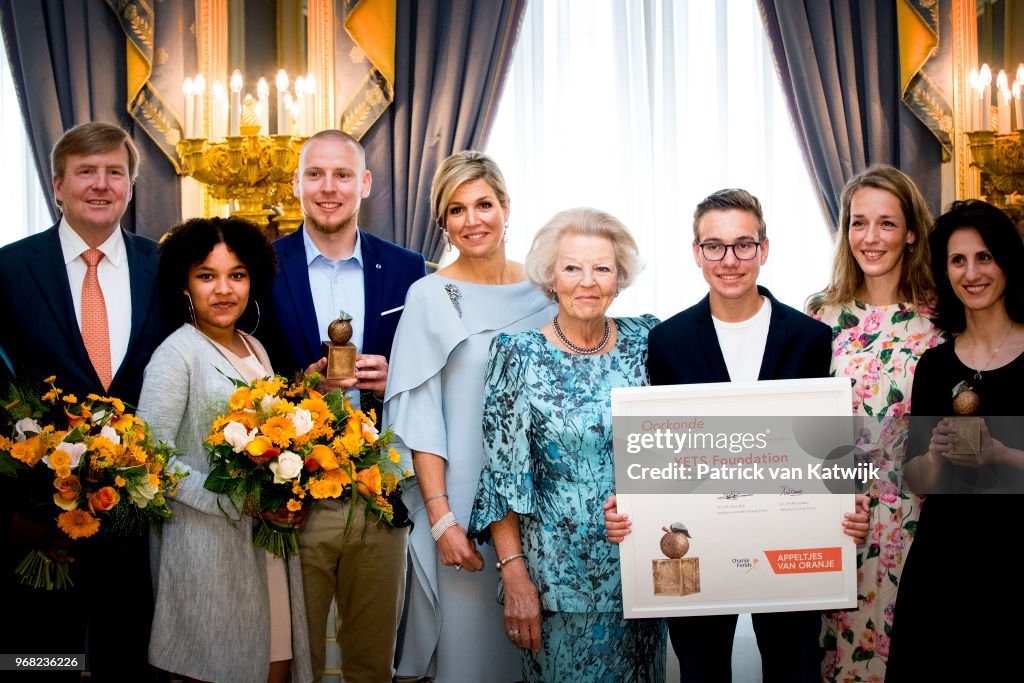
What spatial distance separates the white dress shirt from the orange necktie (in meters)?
0.01

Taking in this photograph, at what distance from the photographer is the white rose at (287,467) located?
257 centimetres

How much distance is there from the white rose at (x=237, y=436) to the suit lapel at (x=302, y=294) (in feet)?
2.70

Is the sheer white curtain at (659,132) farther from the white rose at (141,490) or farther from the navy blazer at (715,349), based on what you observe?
the white rose at (141,490)

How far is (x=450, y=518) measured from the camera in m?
2.85

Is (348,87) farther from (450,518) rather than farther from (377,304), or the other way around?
(450,518)

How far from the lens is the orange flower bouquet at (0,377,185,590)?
2.52 meters

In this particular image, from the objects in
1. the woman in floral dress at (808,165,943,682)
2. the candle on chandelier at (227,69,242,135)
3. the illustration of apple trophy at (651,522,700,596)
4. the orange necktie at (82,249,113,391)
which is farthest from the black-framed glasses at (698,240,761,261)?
the candle on chandelier at (227,69,242,135)

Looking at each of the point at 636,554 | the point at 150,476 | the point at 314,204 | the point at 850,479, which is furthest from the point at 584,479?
the point at 314,204

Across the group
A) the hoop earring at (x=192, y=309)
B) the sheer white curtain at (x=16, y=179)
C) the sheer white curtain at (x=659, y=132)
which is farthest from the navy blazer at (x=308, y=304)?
the sheer white curtain at (x=16, y=179)

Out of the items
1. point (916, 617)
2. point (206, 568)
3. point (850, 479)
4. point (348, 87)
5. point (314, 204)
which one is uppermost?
point (348, 87)

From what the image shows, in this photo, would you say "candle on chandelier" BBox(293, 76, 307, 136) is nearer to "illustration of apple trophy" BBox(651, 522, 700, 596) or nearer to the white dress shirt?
the white dress shirt

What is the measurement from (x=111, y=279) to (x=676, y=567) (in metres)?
2.04

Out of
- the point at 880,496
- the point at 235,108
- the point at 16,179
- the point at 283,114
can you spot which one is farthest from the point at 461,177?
the point at 16,179

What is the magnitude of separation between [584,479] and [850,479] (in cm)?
72
